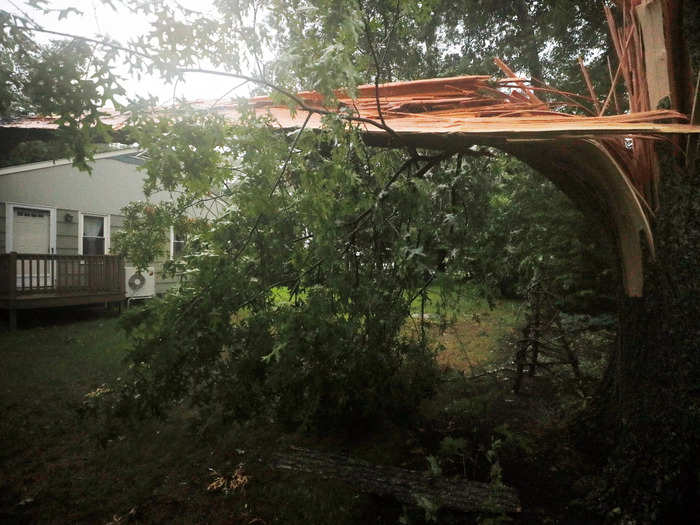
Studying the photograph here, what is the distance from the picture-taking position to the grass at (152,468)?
3.10 m

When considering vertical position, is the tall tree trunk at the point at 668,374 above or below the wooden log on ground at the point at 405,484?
above

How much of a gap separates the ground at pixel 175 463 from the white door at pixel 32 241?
4265mm

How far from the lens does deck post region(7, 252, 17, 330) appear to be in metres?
8.55

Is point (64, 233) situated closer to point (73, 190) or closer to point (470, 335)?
point (73, 190)

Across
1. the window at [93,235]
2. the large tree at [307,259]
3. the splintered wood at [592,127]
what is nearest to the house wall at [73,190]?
the window at [93,235]

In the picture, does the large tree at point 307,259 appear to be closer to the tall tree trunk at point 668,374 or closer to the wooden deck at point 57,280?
the tall tree trunk at point 668,374

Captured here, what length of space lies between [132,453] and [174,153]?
3515 mm

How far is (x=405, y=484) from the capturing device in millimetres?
2947

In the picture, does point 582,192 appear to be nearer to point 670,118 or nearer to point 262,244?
point 670,118

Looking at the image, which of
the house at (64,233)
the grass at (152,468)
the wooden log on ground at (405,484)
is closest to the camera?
the wooden log on ground at (405,484)

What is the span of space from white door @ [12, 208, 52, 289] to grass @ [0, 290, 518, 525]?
4.21m

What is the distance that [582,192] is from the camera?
126 inches

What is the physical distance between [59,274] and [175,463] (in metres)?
7.93

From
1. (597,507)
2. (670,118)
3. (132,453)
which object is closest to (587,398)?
(597,507)
